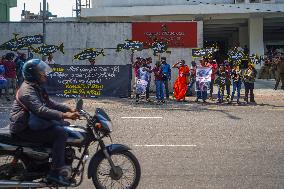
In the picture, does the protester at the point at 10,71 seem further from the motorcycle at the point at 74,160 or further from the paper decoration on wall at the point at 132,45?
the motorcycle at the point at 74,160

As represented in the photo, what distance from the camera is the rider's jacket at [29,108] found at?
5996 mm

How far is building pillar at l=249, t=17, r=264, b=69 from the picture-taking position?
129 feet

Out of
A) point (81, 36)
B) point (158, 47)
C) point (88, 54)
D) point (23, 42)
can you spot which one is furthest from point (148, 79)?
point (23, 42)

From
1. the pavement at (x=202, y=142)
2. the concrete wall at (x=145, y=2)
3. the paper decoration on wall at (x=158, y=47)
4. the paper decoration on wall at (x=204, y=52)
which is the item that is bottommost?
the pavement at (x=202, y=142)

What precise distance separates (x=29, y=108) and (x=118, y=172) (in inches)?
54.8

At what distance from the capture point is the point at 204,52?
22.1m

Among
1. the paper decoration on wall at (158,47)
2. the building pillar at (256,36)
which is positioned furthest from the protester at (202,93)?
the building pillar at (256,36)

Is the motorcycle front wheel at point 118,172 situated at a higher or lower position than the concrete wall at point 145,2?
lower

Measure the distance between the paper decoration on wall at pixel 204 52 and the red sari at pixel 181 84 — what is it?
1768 mm

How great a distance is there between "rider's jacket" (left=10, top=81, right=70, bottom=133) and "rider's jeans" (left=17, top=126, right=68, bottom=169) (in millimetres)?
110

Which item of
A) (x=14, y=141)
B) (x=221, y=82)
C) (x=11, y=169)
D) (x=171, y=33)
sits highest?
(x=171, y=33)

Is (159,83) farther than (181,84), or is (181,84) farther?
(181,84)

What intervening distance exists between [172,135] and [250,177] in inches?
163

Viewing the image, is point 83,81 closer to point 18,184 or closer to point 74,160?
point 74,160
